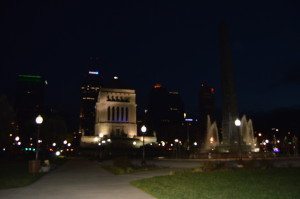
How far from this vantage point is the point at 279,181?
17859 millimetres

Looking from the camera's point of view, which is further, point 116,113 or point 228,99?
point 116,113

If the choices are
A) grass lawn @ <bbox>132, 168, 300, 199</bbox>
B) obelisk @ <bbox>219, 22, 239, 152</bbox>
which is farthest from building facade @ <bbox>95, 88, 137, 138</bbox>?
grass lawn @ <bbox>132, 168, 300, 199</bbox>

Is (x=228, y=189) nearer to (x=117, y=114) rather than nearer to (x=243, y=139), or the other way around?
(x=243, y=139)

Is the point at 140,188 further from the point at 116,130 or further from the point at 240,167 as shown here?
the point at 116,130

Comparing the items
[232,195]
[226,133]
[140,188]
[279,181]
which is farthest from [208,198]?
[226,133]

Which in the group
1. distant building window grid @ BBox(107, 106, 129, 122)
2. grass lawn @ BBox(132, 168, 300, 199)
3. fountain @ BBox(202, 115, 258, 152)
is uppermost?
distant building window grid @ BBox(107, 106, 129, 122)

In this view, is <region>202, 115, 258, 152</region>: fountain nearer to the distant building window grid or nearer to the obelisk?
the obelisk

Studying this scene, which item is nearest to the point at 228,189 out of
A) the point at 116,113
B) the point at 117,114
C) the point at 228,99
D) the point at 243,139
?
the point at 228,99

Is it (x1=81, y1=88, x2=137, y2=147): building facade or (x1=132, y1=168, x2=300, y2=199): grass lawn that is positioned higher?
(x1=81, y1=88, x2=137, y2=147): building facade

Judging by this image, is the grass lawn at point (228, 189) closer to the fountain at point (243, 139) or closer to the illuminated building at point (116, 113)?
the fountain at point (243, 139)

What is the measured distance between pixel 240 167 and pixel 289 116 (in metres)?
111

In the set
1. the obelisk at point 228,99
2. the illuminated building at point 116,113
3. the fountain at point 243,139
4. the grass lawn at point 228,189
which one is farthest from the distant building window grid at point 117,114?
the grass lawn at point 228,189

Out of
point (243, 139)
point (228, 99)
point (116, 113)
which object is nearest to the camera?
point (228, 99)

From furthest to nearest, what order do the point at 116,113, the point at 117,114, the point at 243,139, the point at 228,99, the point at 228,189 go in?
the point at 117,114 < the point at 116,113 < the point at 243,139 < the point at 228,99 < the point at 228,189
